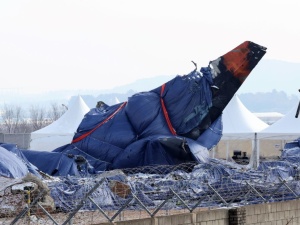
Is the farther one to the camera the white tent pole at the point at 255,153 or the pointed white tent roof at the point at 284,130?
the pointed white tent roof at the point at 284,130

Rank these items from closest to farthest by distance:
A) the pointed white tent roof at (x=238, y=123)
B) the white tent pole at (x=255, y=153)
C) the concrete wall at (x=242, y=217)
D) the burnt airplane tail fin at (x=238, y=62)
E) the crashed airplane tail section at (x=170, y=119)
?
the concrete wall at (x=242, y=217) < the crashed airplane tail section at (x=170, y=119) < the burnt airplane tail fin at (x=238, y=62) < the white tent pole at (x=255, y=153) < the pointed white tent roof at (x=238, y=123)

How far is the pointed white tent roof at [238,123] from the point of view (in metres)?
41.1

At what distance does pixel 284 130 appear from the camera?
3869 centimetres

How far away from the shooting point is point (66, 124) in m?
45.7

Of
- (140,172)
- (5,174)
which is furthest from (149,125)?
(5,174)

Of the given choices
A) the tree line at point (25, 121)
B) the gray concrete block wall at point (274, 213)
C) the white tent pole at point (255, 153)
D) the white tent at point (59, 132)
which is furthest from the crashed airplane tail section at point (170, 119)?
the tree line at point (25, 121)

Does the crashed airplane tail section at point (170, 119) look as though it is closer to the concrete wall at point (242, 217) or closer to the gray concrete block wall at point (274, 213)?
the gray concrete block wall at point (274, 213)

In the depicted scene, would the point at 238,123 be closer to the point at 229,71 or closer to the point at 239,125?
the point at 239,125

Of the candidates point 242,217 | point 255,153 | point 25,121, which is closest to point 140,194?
point 242,217

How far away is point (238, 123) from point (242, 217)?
24549 mm

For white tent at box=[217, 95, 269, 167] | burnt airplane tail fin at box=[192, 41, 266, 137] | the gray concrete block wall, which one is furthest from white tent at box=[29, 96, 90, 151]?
the gray concrete block wall

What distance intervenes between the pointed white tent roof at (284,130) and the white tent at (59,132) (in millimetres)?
9360

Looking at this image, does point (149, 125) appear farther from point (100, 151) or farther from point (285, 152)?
point (285, 152)

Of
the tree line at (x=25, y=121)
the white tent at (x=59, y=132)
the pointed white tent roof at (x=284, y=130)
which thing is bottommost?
the tree line at (x=25, y=121)
